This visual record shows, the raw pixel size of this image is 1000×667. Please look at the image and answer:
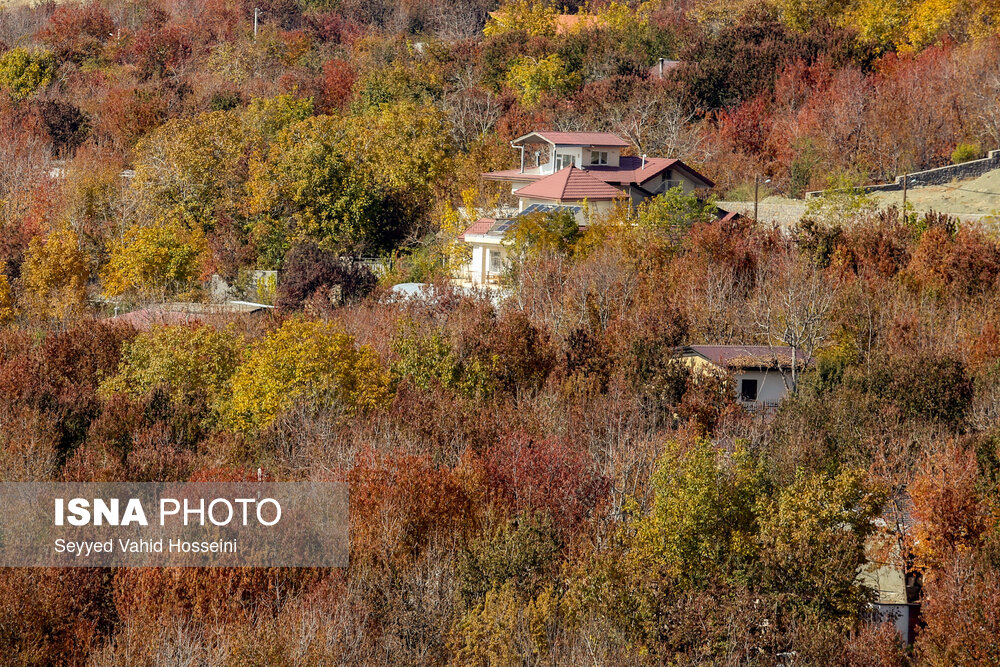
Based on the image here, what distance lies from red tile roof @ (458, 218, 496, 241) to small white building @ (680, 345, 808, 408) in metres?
13.7

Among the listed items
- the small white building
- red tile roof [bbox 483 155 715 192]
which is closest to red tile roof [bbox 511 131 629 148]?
red tile roof [bbox 483 155 715 192]

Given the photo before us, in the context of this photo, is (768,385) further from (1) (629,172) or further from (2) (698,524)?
(1) (629,172)

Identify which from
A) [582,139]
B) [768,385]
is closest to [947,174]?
[582,139]

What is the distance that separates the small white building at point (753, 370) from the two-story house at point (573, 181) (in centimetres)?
1142

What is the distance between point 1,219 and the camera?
51.7 meters

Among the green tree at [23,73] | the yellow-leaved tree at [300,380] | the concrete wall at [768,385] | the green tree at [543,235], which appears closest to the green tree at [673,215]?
the green tree at [543,235]

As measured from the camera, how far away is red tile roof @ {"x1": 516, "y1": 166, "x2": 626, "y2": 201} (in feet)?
147

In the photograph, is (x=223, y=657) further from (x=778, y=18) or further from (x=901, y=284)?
(x=778, y=18)

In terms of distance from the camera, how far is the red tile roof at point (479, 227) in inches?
1769

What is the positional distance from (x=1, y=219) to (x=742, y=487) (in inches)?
1534

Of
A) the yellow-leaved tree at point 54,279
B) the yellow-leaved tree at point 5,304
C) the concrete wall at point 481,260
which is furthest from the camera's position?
the yellow-leaved tree at point 54,279

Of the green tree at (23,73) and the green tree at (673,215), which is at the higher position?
the green tree at (23,73)

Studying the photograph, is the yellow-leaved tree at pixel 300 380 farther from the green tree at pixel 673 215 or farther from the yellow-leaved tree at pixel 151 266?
the yellow-leaved tree at pixel 151 266

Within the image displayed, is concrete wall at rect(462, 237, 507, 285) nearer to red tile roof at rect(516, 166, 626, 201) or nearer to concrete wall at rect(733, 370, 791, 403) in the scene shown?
red tile roof at rect(516, 166, 626, 201)
